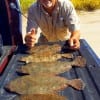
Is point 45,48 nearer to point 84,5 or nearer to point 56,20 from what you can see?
point 56,20

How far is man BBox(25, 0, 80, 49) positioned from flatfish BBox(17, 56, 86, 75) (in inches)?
35.5

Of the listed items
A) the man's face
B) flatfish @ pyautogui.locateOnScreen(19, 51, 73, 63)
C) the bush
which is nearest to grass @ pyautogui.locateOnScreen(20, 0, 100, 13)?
the bush

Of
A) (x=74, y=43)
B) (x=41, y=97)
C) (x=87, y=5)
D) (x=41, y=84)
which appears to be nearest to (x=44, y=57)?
(x=74, y=43)

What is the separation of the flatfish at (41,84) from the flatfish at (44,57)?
0.43 m

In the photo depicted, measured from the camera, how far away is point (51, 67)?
3.00 m

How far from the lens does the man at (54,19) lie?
412 cm

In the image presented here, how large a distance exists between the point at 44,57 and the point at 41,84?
24.9 inches

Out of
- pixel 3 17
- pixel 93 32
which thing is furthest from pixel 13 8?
pixel 93 32

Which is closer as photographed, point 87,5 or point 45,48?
point 45,48

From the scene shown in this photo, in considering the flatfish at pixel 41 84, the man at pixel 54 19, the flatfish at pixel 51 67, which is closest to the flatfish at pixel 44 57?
the flatfish at pixel 51 67

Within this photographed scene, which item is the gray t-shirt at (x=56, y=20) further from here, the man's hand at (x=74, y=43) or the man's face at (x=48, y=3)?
the man's hand at (x=74, y=43)

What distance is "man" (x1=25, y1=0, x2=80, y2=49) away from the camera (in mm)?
4117

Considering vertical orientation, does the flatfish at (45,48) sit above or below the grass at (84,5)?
above

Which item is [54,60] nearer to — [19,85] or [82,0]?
[19,85]
